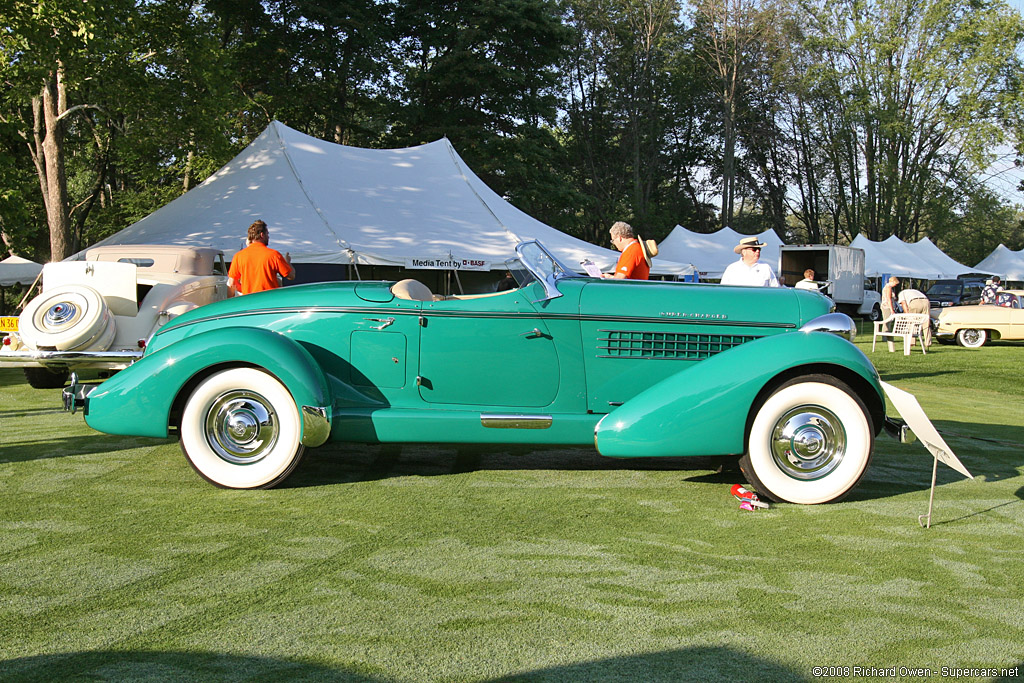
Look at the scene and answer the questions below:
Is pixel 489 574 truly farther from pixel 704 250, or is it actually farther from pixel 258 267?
pixel 704 250

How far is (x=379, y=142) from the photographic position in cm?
3675

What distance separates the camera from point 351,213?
55.5 ft

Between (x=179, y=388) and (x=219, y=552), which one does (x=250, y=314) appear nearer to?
(x=179, y=388)

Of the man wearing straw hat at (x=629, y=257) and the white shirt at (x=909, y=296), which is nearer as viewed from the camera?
the man wearing straw hat at (x=629, y=257)

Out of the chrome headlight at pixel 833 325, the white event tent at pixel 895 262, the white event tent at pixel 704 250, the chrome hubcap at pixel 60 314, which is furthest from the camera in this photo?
the white event tent at pixel 895 262

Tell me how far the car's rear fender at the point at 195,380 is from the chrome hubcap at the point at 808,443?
2652 millimetres

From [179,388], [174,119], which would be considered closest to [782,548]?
[179,388]

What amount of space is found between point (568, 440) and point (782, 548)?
1.48 metres

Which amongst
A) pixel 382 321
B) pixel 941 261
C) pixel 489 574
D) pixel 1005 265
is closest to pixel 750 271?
pixel 382 321

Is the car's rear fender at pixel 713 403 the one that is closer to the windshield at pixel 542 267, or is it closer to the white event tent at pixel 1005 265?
the windshield at pixel 542 267

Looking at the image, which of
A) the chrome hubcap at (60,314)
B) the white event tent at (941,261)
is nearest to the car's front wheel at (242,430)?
the chrome hubcap at (60,314)

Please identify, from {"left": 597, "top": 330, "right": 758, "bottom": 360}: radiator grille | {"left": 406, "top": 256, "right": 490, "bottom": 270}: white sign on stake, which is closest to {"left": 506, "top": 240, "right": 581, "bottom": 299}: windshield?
{"left": 597, "top": 330, "right": 758, "bottom": 360}: radiator grille

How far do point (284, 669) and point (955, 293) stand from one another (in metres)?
34.8

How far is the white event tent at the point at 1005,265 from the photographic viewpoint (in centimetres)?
3962
